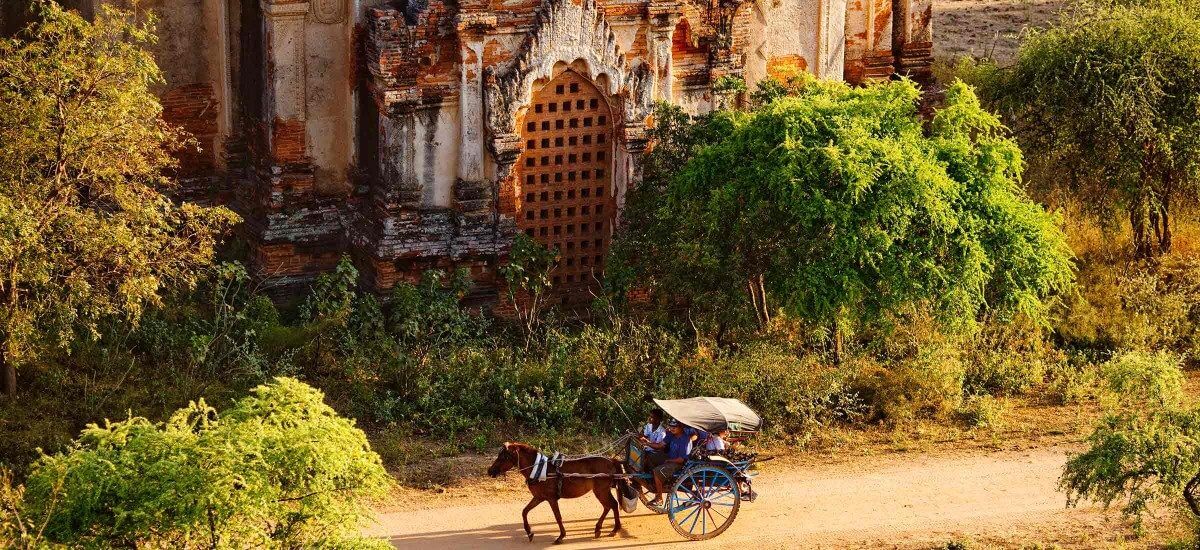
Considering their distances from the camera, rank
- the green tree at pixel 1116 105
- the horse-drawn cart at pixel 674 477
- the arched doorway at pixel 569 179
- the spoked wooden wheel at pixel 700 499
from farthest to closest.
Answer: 1. the green tree at pixel 1116 105
2. the arched doorway at pixel 569 179
3. the spoked wooden wheel at pixel 700 499
4. the horse-drawn cart at pixel 674 477

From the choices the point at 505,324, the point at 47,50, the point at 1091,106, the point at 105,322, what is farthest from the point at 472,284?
the point at 1091,106

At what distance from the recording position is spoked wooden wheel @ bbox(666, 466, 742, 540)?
16.7 meters

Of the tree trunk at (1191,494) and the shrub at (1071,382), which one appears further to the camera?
the shrub at (1071,382)

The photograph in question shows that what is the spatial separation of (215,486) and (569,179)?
9.57 metres

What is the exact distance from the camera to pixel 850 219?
744 inches

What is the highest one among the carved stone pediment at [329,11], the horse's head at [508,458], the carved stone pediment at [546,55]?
the carved stone pediment at [329,11]

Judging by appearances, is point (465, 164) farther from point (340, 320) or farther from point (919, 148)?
point (919, 148)

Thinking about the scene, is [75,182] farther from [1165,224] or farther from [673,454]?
[1165,224]

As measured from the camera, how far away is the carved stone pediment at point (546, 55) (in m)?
20.6

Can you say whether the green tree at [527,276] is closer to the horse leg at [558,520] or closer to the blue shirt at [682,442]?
the blue shirt at [682,442]

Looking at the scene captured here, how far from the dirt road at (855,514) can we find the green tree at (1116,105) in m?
4.80

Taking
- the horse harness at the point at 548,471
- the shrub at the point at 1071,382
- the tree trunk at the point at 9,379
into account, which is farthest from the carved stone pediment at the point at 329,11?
the shrub at the point at 1071,382

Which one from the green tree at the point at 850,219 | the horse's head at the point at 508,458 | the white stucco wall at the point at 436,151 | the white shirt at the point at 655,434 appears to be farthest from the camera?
the white stucco wall at the point at 436,151

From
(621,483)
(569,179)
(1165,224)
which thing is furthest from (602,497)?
(1165,224)
